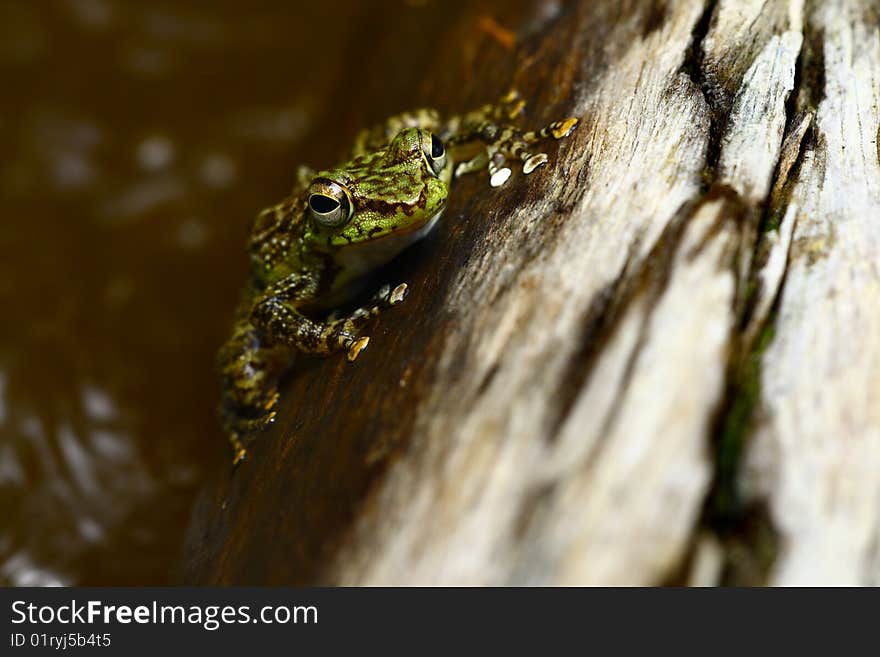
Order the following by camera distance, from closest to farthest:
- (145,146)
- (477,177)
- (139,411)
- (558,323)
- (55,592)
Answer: (558,323)
(55,592)
(477,177)
(139,411)
(145,146)

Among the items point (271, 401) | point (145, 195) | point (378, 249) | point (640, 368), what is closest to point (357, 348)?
point (378, 249)

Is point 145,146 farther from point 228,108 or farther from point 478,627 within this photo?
point 478,627

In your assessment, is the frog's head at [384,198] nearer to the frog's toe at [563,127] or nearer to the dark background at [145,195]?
the frog's toe at [563,127]

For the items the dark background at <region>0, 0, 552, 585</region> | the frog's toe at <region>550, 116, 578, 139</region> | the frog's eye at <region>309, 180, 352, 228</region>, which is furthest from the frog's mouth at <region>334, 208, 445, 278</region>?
the dark background at <region>0, 0, 552, 585</region>

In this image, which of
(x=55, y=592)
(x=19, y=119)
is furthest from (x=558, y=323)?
(x=19, y=119)

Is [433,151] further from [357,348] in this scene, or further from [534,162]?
[357,348]

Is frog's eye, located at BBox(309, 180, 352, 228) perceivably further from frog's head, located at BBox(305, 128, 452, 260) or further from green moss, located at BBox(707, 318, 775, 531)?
green moss, located at BBox(707, 318, 775, 531)
